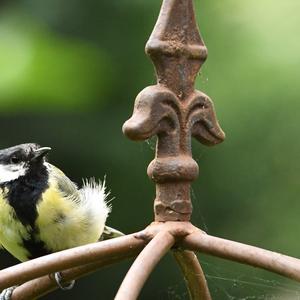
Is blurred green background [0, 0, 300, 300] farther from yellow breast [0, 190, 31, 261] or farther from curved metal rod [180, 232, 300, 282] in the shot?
curved metal rod [180, 232, 300, 282]

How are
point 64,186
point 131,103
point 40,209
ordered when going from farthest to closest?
point 131,103
point 64,186
point 40,209

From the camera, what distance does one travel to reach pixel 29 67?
281 centimetres

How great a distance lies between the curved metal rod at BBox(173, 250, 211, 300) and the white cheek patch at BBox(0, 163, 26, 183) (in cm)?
108

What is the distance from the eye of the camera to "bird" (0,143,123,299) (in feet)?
8.19

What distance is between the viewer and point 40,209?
8.20 feet

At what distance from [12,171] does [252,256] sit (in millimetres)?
1329

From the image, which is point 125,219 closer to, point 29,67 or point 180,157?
point 29,67

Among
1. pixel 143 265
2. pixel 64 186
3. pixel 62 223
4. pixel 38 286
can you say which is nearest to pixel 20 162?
A: pixel 64 186

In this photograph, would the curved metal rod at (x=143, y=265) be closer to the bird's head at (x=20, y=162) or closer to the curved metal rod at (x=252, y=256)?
the curved metal rod at (x=252, y=256)

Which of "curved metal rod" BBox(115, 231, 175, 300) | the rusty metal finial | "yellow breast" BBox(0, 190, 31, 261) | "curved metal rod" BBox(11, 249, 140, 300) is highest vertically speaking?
the rusty metal finial

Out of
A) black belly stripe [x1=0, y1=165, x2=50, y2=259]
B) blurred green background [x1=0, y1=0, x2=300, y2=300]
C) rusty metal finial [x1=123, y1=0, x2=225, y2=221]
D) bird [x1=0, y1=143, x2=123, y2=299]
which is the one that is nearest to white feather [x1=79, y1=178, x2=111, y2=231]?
bird [x1=0, y1=143, x2=123, y2=299]

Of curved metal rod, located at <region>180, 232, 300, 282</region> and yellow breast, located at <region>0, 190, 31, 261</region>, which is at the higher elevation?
curved metal rod, located at <region>180, 232, 300, 282</region>

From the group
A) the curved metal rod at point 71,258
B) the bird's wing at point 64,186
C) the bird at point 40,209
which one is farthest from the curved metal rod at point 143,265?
the bird's wing at point 64,186

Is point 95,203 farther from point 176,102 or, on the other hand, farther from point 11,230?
point 176,102
